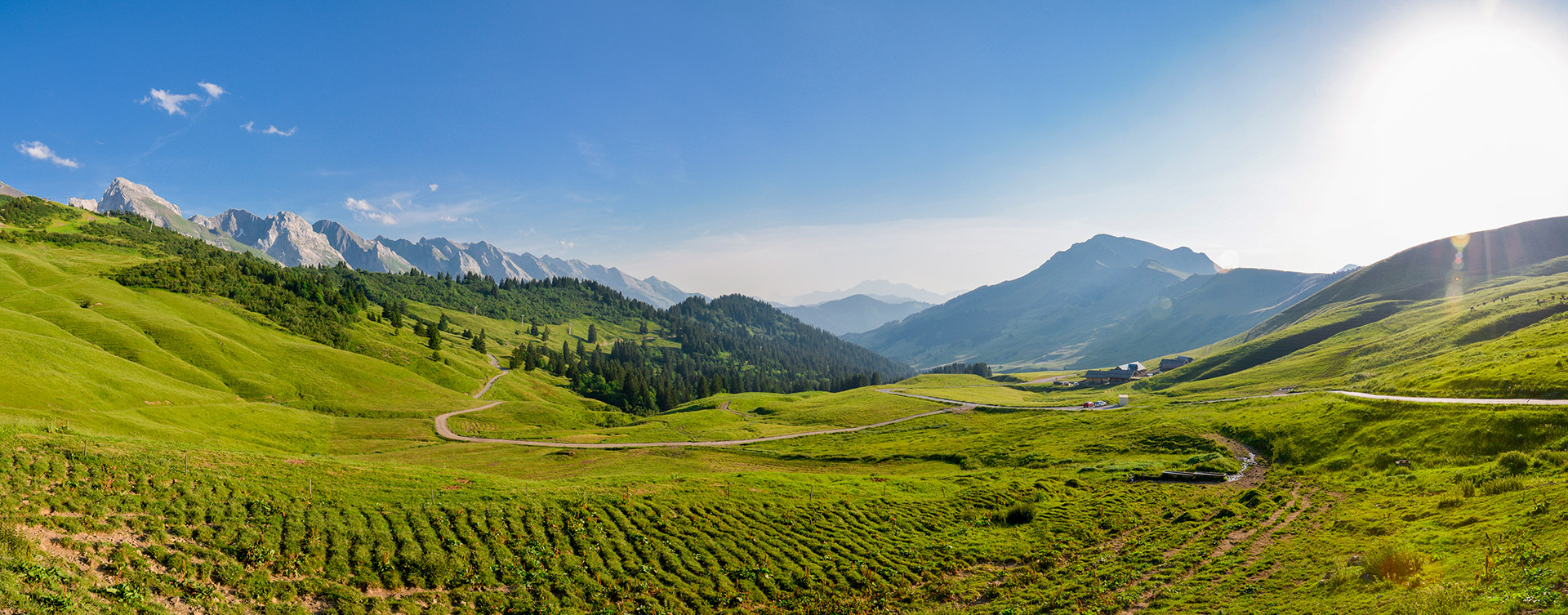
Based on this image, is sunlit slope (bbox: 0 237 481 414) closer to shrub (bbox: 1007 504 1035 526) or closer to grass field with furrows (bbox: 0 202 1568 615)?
grass field with furrows (bbox: 0 202 1568 615)

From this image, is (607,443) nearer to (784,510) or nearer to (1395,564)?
(784,510)

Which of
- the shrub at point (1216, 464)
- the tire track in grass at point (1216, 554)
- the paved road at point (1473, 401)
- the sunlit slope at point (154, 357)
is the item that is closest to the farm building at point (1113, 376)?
the paved road at point (1473, 401)

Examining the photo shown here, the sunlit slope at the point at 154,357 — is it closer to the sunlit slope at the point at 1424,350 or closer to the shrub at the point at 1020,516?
the shrub at the point at 1020,516

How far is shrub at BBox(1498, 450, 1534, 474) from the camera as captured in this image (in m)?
32.8

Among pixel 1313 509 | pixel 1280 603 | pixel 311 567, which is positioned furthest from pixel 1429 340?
pixel 311 567

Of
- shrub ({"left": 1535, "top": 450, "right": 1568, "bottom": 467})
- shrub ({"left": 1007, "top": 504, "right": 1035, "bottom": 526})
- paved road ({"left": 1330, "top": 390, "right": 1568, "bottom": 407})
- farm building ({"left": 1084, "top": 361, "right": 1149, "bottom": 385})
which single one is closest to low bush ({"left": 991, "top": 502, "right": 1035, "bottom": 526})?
shrub ({"left": 1007, "top": 504, "right": 1035, "bottom": 526})

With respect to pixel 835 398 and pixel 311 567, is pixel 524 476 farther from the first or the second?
pixel 835 398

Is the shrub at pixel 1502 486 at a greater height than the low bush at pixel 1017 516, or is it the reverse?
the shrub at pixel 1502 486

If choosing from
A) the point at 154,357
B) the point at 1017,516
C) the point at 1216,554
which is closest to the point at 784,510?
the point at 1017,516

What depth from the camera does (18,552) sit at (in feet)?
57.1

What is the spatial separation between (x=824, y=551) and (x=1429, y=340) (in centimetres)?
14320

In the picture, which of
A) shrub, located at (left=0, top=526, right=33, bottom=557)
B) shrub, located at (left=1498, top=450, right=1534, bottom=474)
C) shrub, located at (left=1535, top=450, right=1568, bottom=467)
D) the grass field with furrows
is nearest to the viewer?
shrub, located at (left=0, top=526, right=33, bottom=557)

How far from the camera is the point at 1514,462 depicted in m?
33.6

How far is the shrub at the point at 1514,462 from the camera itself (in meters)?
32.8
